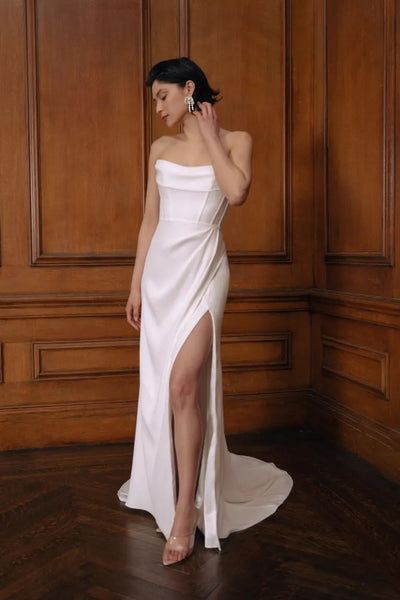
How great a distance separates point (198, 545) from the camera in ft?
8.36

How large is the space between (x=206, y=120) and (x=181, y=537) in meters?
1.61

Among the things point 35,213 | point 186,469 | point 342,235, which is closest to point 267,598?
point 186,469

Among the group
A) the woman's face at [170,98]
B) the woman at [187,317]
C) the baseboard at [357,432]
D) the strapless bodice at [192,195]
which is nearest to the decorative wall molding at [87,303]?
the baseboard at [357,432]

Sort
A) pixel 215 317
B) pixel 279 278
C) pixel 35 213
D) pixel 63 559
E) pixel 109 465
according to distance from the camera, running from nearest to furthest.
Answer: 1. pixel 63 559
2. pixel 215 317
3. pixel 109 465
4. pixel 35 213
5. pixel 279 278

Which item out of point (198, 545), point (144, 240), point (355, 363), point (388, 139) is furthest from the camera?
point (355, 363)

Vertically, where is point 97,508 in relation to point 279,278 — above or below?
below

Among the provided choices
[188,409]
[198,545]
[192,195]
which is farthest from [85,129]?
[198,545]

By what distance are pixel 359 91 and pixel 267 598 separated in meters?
2.67

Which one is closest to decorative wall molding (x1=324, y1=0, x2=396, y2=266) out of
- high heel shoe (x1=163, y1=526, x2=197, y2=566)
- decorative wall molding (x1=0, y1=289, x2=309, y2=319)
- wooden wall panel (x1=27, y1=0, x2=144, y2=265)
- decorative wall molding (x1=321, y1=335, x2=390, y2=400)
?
decorative wall molding (x1=321, y1=335, x2=390, y2=400)

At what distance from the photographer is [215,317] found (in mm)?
2613

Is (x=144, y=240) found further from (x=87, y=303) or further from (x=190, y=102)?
(x=87, y=303)

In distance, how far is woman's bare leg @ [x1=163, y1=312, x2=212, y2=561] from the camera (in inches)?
100

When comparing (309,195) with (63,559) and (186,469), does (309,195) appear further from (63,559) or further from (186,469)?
(63,559)

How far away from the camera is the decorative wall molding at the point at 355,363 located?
3426 mm
